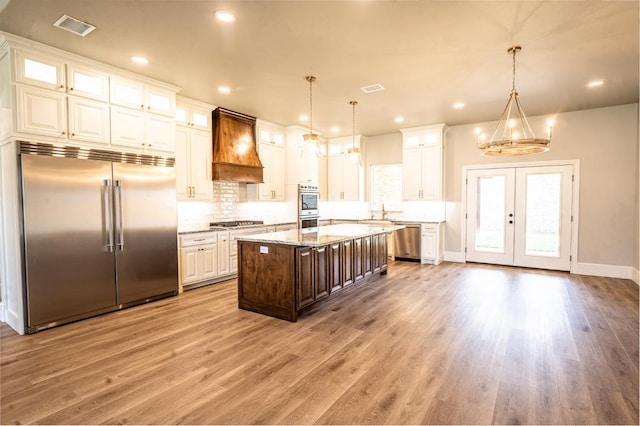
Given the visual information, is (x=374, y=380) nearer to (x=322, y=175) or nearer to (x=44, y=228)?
(x=44, y=228)

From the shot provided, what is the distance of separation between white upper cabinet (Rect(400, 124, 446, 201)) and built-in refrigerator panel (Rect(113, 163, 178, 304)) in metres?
4.93

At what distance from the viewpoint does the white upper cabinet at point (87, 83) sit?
369 cm

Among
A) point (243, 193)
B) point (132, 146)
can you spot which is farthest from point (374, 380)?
point (243, 193)

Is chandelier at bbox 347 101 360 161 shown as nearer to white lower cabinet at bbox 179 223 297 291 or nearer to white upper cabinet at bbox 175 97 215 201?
white lower cabinet at bbox 179 223 297 291

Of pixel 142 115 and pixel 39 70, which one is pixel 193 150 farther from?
pixel 39 70

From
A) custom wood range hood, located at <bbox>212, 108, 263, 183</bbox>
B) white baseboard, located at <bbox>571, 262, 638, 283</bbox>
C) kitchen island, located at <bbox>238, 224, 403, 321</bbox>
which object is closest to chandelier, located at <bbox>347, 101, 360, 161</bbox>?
kitchen island, located at <bbox>238, 224, 403, 321</bbox>

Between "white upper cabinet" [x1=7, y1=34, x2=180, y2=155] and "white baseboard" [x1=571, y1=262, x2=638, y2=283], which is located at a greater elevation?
"white upper cabinet" [x1=7, y1=34, x2=180, y2=155]

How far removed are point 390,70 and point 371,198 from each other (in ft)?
15.0

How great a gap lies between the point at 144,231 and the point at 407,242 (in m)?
5.10

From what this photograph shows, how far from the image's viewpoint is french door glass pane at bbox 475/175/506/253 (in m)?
6.75

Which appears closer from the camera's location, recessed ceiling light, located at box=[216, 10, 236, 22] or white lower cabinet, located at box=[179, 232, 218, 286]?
recessed ceiling light, located at box=[216, 10, 236, 22]

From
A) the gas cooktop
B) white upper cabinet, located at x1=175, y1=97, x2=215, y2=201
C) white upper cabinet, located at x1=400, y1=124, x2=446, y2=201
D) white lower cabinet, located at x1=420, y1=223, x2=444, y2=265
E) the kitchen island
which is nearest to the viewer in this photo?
the kitchen island

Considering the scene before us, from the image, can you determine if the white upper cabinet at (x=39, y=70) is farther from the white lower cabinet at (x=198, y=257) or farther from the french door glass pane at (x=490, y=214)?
the french door glass pane at (x=490, y=214)

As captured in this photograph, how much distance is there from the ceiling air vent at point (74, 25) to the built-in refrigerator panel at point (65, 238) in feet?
4.26
